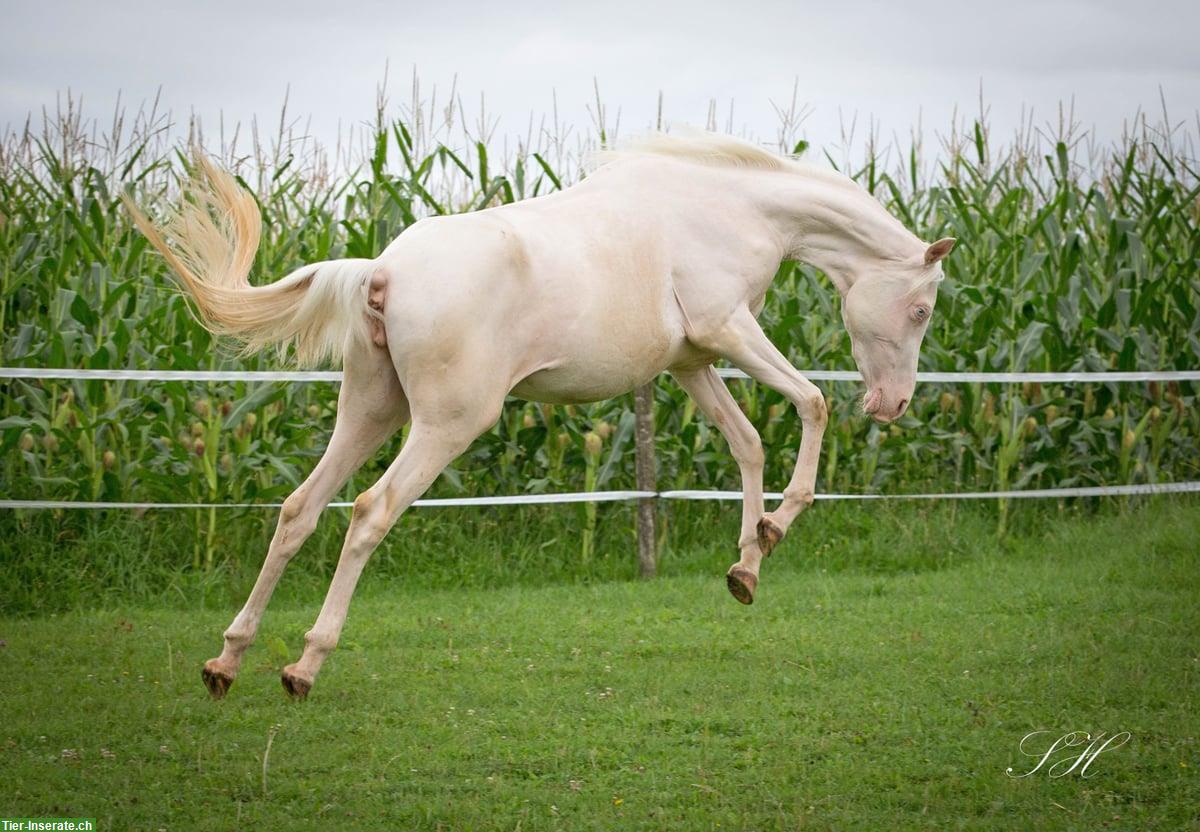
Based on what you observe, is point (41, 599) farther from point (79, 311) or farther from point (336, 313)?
point (336, 313)

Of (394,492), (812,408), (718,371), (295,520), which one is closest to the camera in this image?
(394,492)

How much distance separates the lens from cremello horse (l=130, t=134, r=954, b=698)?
4797mm

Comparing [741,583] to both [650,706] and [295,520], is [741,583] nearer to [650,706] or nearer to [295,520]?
[650,706]

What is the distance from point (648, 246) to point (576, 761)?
1935 millimetres

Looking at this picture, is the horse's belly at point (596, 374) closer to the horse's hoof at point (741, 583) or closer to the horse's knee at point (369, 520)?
the horse's knee at point (369, 520)

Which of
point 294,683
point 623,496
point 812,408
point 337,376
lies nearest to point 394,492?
point 294,683

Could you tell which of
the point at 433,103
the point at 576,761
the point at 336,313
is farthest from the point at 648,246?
the point at 433,103

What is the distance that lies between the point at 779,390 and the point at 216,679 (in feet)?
8.09

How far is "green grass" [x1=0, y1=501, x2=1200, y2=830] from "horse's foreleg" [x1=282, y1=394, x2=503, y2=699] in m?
0.50

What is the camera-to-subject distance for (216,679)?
514cm

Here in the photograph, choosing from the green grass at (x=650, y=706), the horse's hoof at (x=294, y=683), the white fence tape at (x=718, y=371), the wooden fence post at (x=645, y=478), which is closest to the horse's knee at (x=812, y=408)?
the green grass at (x=650, y=706)

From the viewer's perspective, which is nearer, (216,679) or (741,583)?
(216,679)

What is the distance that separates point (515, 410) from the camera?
8.68 m

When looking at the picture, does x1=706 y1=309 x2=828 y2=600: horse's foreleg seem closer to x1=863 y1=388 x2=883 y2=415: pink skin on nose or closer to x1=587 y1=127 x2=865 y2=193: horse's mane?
x1=863 y1=388 x2=883 y2=415: pink skin on nose
